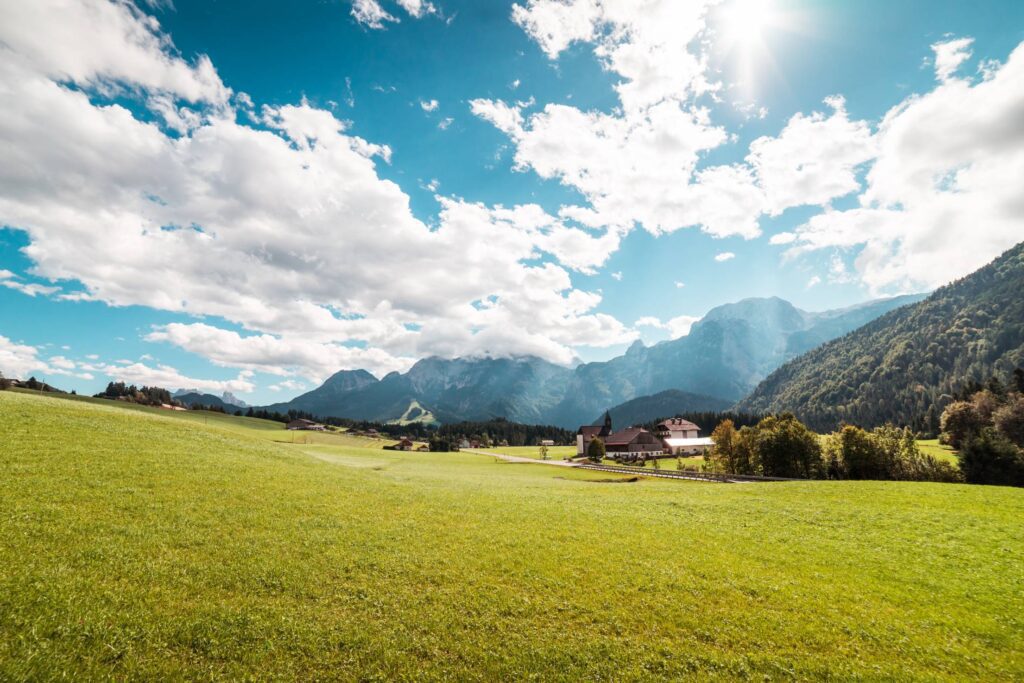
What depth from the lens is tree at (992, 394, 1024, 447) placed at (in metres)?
80.8

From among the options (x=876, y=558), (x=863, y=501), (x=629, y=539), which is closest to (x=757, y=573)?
(x=629, y=539)

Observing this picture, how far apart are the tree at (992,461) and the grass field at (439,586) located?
35.9 metres

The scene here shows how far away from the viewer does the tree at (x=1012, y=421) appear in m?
80.8

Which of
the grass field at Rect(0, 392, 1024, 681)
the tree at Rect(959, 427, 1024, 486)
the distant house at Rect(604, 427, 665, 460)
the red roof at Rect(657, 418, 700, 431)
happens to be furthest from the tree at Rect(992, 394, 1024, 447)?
the red roof at Rect(657, 418, 700, 431)

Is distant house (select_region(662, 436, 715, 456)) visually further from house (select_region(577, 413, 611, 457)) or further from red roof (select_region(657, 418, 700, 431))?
house (select_region(577, 413, 611, 457))

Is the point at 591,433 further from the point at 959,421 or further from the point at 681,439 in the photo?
the point at 959,421

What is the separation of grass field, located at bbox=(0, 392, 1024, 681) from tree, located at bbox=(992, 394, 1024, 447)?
3390 inches

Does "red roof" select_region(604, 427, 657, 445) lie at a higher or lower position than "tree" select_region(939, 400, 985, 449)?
lower

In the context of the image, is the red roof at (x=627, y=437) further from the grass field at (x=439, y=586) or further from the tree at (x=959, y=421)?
the grass field at (x=439, y=586)

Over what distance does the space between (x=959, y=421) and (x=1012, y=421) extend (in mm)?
14026

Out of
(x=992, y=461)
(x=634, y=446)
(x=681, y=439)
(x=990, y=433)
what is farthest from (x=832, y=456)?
(x=681, y=439)

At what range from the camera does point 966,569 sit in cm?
1983

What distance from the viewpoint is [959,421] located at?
9469 centimetres

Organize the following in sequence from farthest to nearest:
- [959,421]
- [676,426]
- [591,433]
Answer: [676,426] < [591,433] < [959,421]
